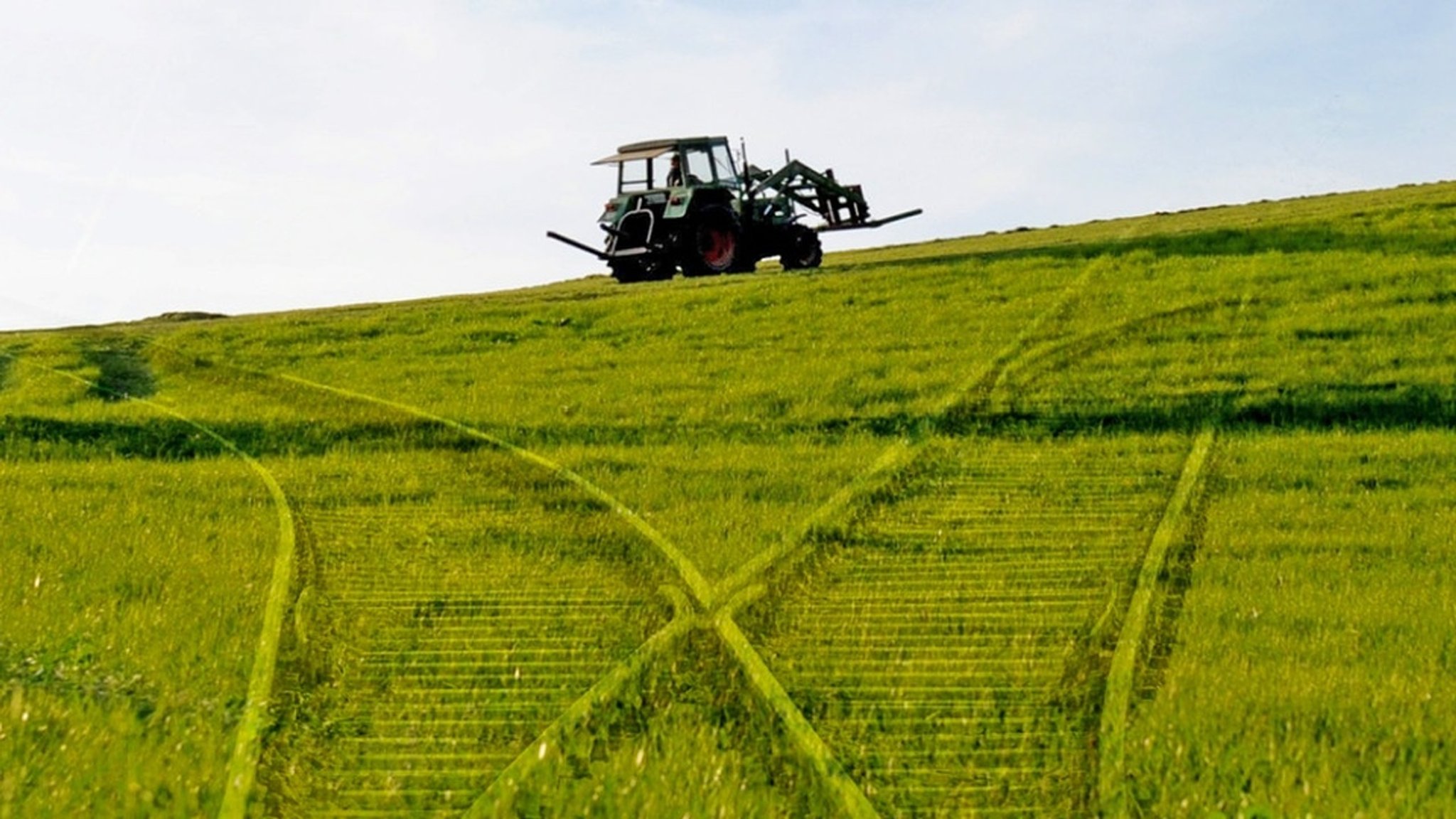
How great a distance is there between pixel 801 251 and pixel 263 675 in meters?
27.2

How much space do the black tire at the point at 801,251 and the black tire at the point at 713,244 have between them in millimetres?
1416

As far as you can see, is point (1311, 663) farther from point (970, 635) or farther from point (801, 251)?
point (801, 251)

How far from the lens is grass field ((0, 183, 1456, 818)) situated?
20.4 ft

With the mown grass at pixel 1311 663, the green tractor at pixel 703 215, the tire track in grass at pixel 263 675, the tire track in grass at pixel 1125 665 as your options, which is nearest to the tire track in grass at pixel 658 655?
the tire track in grass at pixel 263 675

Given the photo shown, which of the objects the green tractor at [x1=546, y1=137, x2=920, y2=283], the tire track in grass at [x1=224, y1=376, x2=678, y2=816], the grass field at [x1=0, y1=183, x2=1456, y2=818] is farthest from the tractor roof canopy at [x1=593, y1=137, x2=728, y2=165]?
the tire track in grass at [x1=224, y1=376, x2=678, y2=816]

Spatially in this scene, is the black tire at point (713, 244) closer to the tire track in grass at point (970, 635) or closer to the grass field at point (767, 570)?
the grass field at point (767, 570)

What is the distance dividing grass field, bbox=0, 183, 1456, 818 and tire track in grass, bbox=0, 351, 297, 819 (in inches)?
1.1

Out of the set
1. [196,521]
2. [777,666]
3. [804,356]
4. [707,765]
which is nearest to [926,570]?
[777,666]

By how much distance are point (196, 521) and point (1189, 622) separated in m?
6.91

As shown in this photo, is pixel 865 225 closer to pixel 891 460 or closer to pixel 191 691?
pixel 891 460

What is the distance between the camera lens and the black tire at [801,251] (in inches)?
1334

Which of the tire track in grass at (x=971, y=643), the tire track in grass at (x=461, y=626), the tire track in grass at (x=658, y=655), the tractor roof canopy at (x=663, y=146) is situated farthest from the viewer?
the tractor roof canopy at (x=663, y=146)

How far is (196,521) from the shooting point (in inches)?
478

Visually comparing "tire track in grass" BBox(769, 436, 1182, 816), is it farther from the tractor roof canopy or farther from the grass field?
the tractor roof canopy
